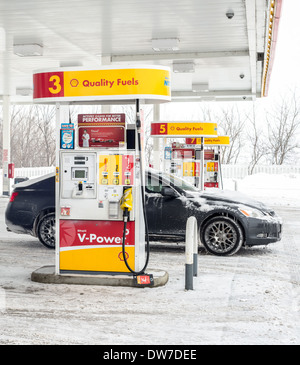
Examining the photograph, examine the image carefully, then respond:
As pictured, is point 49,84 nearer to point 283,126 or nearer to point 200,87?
point 200,87

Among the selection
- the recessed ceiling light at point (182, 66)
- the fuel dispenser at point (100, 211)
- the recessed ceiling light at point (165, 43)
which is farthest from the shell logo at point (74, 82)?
the recessed ceiling light at point (182, 66)

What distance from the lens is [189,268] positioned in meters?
6.79

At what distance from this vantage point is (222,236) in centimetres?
954

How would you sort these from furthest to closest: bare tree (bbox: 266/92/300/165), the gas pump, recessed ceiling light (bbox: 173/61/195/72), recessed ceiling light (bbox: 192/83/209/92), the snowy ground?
bare tree (bbox: 266/92/300/165)
recessed ceiling light (bbox: 192/83/209/92)
the gas pump
recessed ceiling light (bbox: 173/61/195/72)
the snowy ground

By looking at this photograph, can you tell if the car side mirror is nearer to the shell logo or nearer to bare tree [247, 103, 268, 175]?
the shell logo

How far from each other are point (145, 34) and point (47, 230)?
6.41m

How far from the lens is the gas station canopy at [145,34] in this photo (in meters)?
11.7

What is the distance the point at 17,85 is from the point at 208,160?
9.04 m

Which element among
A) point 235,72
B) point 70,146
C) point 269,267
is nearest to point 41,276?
point 70,146

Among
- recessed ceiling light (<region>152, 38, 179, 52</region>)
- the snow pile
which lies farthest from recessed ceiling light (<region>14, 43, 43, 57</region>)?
the snow pile

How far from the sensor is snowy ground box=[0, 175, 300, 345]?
5047mm

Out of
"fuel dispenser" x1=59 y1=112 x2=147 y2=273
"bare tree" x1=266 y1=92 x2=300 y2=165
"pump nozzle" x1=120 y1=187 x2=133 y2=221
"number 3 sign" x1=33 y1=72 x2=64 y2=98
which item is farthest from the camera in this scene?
"bare tree" x1=266 y1=92 x2=300 y2=165

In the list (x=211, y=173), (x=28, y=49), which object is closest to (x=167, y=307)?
(x=28, y=49)
